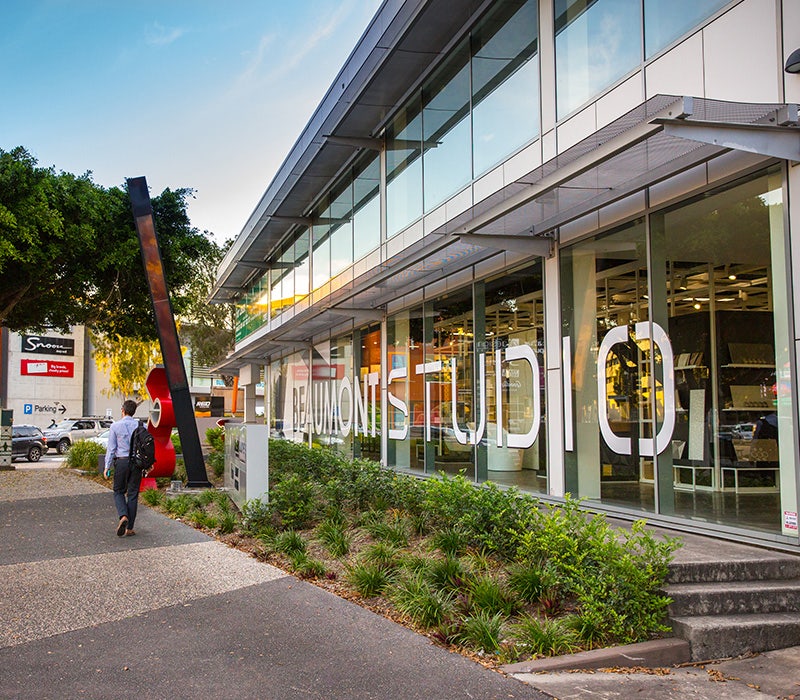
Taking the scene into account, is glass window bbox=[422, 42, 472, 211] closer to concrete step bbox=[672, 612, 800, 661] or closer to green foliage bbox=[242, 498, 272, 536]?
green foliage bbox=[242, 498, 272, 536]

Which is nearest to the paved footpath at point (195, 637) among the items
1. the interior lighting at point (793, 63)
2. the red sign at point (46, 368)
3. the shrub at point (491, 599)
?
the shrub at point (491, 599)

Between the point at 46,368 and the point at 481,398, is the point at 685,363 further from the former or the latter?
the point at 46,368

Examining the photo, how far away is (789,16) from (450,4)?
6.54 metres

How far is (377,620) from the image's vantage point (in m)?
6.60

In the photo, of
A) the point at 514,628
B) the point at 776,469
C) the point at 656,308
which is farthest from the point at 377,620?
the point at 656,308

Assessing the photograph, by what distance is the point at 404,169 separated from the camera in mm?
16359

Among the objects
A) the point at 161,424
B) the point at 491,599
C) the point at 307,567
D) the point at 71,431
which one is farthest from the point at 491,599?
the point at 71,431

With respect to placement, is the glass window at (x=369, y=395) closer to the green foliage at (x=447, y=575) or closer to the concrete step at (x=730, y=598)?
the green foliage at (x=447, y=575)

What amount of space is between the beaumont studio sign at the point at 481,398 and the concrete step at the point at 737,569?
2220 mm

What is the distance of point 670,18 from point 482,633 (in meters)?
6.56

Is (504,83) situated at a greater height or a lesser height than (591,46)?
greater

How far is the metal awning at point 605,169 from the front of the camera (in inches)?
267

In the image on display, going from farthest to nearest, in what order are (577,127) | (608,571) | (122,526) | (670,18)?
(122,526)
(577,127)
(670,18)
(608,571)

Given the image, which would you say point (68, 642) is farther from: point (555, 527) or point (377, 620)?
point (555, 527)
